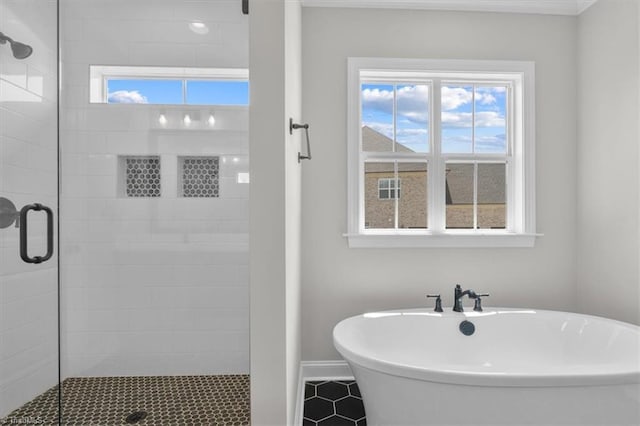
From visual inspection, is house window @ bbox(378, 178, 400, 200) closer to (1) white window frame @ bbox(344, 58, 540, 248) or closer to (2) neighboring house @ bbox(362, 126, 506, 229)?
(2) neighboring house @ bbox(362, 126, 506, 229)

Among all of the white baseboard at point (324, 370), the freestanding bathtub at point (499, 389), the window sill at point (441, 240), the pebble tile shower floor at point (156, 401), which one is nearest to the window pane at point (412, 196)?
the window sill at point (441, 240)

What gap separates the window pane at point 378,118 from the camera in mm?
2473

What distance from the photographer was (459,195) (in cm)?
251

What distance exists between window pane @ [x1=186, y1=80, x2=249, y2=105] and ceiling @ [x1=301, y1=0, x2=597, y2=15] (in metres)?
0.71

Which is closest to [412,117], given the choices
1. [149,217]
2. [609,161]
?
[609,161]

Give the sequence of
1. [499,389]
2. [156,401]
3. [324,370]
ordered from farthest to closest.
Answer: [324,370]
[156,401]
[499,389]

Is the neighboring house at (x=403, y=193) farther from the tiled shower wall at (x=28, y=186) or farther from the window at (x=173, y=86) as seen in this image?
the tiled shower wall at (x=28, y=186)

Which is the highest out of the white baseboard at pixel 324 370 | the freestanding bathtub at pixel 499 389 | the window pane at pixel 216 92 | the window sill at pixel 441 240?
the window pane at pixel 216 92

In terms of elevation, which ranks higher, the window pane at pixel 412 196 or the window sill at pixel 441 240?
the window pane at pixel 412 196

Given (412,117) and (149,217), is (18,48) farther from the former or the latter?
(412,117)

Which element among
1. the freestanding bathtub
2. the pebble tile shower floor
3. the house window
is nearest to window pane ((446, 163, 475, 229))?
the house window

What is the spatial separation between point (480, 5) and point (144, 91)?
2276 mm

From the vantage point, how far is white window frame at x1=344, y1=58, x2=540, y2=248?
7.70 feet

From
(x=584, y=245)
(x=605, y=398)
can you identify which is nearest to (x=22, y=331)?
(x=605, y=398)
